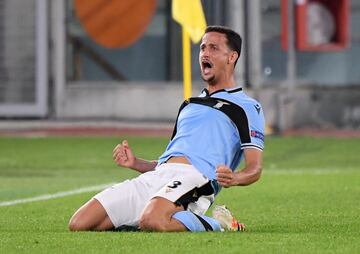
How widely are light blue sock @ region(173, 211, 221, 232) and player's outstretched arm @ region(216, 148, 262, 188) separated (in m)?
0.39

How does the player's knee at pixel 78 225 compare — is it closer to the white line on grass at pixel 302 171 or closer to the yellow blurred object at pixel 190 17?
the white line on grass at pixel 302 171

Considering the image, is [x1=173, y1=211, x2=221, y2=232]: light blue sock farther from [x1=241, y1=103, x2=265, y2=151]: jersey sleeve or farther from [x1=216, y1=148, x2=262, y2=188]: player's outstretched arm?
[x1=241, y1=103, x2=265, y2=151]: jersey sleeve

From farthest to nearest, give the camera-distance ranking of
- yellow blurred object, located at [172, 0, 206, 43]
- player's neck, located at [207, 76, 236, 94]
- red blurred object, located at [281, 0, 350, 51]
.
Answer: red blurred object, located at [281, 0, 350, 51] < yellow blurred object, located at [172, 0, 206, 43] < player's neck, located at [207, 76, 236, 94]

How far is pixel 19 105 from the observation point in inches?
992

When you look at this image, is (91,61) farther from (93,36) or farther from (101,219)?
(101,219)

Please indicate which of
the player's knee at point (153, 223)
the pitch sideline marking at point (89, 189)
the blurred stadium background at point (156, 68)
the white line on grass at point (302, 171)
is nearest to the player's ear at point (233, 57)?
the player's knee at point (153, 223)

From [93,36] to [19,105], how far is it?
1795 mm

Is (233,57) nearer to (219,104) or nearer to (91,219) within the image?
(219,104)

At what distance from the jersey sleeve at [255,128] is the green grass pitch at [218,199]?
59 cm

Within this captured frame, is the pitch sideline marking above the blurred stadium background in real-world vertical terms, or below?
below

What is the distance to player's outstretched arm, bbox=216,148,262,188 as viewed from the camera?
9117 mm

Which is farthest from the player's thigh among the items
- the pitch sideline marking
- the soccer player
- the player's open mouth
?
the pitch sideline marking

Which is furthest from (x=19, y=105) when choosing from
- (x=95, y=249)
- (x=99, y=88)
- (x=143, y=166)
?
(x=95, y=249)

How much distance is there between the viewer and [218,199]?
1347 centimetres
